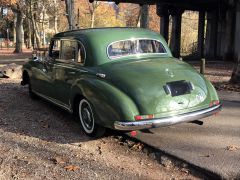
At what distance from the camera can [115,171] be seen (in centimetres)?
489

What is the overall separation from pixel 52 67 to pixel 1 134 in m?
1.76

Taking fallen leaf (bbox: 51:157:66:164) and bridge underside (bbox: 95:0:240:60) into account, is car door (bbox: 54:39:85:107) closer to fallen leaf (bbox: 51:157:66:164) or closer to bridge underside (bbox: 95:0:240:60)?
fallen leaf (bbox: 51:157:66:164)

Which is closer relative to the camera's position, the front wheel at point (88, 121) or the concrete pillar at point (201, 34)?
the front wheel at point (88, 121)

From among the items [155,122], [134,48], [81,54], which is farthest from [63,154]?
[134,48]

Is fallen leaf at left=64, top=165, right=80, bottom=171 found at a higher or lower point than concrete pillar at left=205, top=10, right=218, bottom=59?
lower

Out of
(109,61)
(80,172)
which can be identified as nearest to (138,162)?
(80,172)

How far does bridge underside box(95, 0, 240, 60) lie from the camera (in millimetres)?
23438

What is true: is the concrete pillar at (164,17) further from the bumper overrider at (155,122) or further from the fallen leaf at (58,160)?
the fallen leaf at (58,160)

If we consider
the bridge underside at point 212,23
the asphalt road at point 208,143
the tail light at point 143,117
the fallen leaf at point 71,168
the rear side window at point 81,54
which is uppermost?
the bridge underside at point 212,23

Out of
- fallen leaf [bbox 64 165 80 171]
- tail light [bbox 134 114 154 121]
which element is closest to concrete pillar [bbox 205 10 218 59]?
tail light [bbox 134 114 154 121]

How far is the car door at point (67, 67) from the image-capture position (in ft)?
22.0

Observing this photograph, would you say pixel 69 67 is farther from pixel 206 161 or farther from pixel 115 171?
pixel 206 161

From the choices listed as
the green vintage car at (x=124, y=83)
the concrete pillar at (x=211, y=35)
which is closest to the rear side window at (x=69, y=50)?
the green vintage car at (x=124, y=83)

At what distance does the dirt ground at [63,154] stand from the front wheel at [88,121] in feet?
0.39
